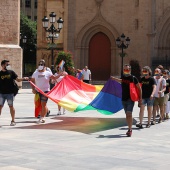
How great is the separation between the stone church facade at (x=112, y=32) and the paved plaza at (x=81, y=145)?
27669 millimetres

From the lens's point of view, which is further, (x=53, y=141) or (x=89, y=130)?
(x=89, y=130)

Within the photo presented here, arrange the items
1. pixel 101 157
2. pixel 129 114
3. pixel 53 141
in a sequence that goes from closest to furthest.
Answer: pixel 101 157, pixel 53 141, pixel 129 114

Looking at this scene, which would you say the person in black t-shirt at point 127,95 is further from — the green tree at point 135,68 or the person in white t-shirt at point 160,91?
the green tree at point 135,68

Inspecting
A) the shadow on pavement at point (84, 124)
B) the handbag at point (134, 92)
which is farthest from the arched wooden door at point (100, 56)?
the handbag at point (134, 92)

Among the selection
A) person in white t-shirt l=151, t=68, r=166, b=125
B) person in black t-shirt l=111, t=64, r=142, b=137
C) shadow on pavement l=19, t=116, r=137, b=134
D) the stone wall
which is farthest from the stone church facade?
person in black t-shirt l=111, t=64, r=142, b=137

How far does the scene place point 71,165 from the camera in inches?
370

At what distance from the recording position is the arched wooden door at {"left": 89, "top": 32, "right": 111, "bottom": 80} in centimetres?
4709

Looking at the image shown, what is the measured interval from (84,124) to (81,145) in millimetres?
4191

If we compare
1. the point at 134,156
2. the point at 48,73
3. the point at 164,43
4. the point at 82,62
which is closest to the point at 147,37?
the point at 164,43

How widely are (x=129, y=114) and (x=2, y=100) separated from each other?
13.2 ft

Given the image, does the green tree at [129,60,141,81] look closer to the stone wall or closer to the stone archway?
the stone archway

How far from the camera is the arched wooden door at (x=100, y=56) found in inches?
1854

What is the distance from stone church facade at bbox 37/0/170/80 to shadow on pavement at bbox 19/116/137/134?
88.4 feet

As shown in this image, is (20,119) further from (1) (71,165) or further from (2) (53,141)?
(1) (71,165)
